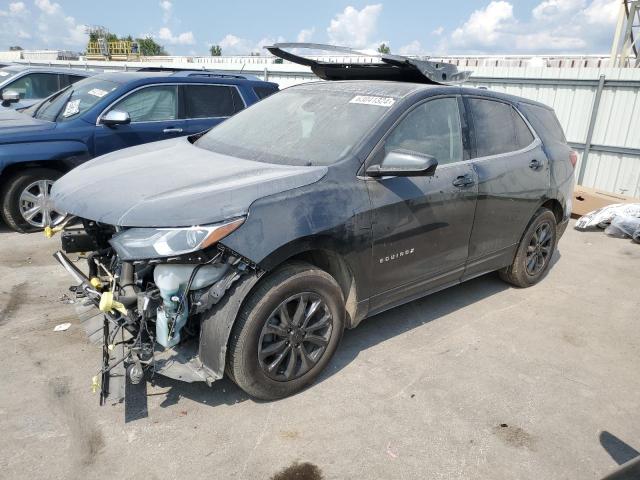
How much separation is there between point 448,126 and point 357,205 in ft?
3.91

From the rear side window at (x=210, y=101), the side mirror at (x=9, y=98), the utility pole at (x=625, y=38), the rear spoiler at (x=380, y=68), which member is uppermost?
the utility pole at (x=625, y=38)

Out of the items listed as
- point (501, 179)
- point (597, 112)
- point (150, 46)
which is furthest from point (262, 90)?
point (150, 46)

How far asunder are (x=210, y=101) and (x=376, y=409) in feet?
16.6

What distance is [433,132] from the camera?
3.64 m

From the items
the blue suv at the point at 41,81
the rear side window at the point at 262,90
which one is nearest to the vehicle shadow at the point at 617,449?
the rear side window at the point at 262,90

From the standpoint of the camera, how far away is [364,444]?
8.96 feet

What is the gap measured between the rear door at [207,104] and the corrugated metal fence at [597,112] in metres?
5.48

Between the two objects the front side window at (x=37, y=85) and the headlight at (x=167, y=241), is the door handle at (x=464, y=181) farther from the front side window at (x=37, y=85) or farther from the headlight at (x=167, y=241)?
the front side window at (x=37, y=85)

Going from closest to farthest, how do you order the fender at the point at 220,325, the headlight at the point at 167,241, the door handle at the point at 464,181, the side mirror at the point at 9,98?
1. the headlight at the point at 167,241
2. the fender at the point at 220,325
3. the door handle at the point at 464,181
4. the side mirror at the point at 9,98

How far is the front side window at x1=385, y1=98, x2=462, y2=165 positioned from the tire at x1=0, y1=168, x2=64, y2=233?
4003 millimetres

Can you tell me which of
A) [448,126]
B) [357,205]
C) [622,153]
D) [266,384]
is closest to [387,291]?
[357,205]

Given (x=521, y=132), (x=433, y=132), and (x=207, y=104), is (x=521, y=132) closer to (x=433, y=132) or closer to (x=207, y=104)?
(x=433, y=132)

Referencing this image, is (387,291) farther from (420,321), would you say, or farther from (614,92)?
(614,92)

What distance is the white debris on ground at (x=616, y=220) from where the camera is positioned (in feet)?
22.5
